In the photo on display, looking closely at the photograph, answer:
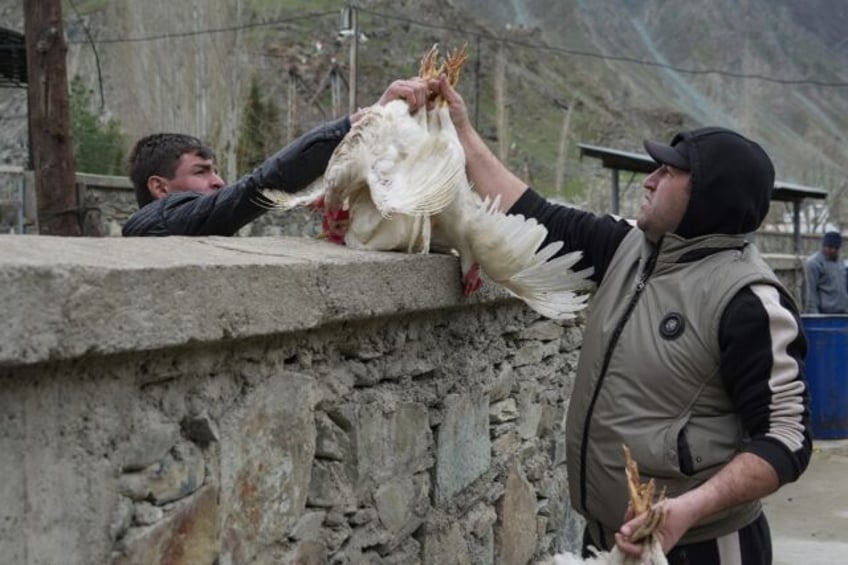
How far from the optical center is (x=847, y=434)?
896 centimetres

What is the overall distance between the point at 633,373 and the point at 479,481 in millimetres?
997

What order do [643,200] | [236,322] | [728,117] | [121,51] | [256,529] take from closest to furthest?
1. [236,322]
2. [256,529]
3. [643,200]
4. [121,51]
5. [728,117]

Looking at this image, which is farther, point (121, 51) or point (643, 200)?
point (121, 51)

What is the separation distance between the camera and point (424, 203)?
2771mm

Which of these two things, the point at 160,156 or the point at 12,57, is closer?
the point at 160,156

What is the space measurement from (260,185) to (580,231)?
98cm

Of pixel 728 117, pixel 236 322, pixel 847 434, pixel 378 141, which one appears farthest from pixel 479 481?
pixel 728 117

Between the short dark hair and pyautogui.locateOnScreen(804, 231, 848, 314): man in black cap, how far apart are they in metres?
8.66

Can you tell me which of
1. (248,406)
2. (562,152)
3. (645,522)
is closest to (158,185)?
(248,406)

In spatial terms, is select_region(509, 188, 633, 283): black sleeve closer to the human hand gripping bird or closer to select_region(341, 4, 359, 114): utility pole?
the human hand gripping bird

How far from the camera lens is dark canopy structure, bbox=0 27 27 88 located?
1373 cm

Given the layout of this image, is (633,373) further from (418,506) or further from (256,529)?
(256,529)

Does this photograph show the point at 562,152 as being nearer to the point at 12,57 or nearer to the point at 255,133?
the point at 255,133

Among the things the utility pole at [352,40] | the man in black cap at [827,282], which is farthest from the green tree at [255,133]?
the man in black cap at [827,282]
